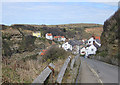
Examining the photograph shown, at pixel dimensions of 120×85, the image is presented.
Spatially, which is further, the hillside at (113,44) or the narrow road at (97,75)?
the hillside at (113,44)

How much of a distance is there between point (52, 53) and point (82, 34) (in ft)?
433

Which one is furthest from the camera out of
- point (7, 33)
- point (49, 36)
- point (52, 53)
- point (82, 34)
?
point (82, 34)

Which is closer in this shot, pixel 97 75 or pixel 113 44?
pixel 97 75

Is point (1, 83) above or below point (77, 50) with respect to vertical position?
above

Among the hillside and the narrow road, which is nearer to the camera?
the narrow road

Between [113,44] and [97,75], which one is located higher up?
[113,44]

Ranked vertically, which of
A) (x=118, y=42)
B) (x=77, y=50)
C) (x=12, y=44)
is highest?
(x=118, y=42)

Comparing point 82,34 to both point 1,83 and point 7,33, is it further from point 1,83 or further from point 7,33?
point 1,83

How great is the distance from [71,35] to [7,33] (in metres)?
91.6

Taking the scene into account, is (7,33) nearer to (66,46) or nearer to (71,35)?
(66,46)

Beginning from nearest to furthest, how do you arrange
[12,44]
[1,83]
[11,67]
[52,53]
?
[1,83] < [11,67] < [52,53] < [12,44]

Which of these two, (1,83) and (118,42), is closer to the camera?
(1,83)

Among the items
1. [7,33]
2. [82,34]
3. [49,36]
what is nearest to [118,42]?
[7,33]

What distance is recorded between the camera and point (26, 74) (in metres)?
4.49
